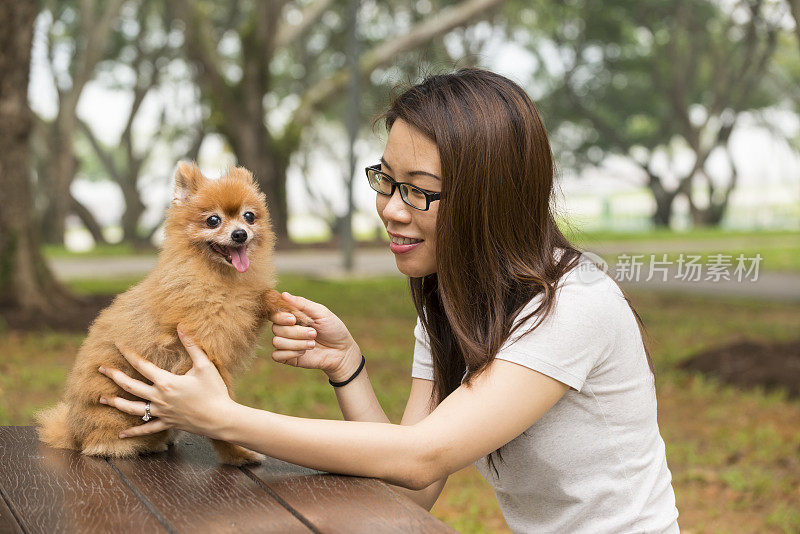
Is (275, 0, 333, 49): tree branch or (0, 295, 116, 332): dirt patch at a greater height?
(275, 0, 333, 49): tree branch

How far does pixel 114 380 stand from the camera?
1993mm

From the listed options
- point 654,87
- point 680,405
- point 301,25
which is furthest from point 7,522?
point 654,87

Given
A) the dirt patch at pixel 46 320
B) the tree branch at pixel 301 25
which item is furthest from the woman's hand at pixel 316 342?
the tree branch at pixel 301 25

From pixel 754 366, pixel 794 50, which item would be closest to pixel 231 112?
pixel 754 366

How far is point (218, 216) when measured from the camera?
2117 millimetres

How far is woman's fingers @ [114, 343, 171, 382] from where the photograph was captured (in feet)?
6.06

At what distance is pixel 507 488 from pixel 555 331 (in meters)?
0.51

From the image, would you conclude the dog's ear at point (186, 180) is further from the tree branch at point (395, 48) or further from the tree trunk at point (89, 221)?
the tree trunk at point (89, 221)

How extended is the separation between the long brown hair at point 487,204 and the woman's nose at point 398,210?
0.34 feet

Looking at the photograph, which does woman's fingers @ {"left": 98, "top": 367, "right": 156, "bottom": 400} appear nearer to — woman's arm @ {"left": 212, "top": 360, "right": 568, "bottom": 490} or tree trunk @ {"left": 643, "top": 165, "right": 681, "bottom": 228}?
woman's arm @ {"left": 212, "top": 360, "right": 568, "bottom": 490}

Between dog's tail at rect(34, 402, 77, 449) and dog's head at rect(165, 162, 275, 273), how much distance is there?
556 millimetres

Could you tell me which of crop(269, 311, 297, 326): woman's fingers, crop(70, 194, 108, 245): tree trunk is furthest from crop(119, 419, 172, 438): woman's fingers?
crop(70, 194, 108, 245): tree trunk

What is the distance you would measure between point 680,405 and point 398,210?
16.0ft

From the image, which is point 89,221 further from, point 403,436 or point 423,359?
point 403,436
